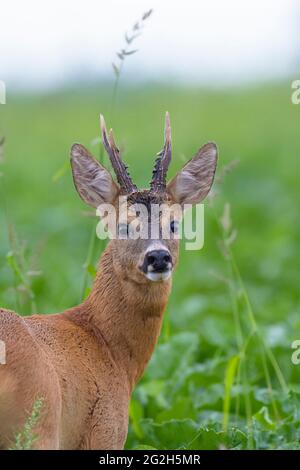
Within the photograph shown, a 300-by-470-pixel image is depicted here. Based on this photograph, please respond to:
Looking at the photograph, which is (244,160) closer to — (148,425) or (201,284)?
(201,284)

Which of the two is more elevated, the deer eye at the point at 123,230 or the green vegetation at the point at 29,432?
the deer eye at the point at 123,230

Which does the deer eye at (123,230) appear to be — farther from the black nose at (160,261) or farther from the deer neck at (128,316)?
the black nose at (160,261)

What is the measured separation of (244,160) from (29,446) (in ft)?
46.3

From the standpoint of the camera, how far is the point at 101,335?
5.95 m

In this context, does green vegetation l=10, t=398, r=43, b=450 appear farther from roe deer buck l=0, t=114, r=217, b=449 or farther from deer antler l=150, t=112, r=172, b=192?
deer antler l=150, t=112, r=172, b=192

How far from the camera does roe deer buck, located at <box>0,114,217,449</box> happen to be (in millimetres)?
5000

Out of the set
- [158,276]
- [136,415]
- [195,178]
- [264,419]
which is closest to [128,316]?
[158,276]

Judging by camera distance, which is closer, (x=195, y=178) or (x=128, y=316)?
(x=128, y=316)

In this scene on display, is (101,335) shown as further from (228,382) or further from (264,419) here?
(264,419)

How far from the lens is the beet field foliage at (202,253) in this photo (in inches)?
268

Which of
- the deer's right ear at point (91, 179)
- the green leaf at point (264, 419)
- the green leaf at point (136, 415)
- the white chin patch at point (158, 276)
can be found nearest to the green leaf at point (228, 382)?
the green leaf at point (264, 419)

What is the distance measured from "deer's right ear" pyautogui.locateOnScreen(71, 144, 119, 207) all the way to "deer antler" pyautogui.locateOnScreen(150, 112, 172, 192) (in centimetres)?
24

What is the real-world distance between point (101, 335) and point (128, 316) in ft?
0.55

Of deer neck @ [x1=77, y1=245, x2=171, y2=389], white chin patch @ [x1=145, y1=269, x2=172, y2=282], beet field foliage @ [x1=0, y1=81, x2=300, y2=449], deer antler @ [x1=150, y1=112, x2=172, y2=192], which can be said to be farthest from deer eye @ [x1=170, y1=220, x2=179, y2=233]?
beet field foliage @ [x1=0, y1=81, x2=300, y2=449]
